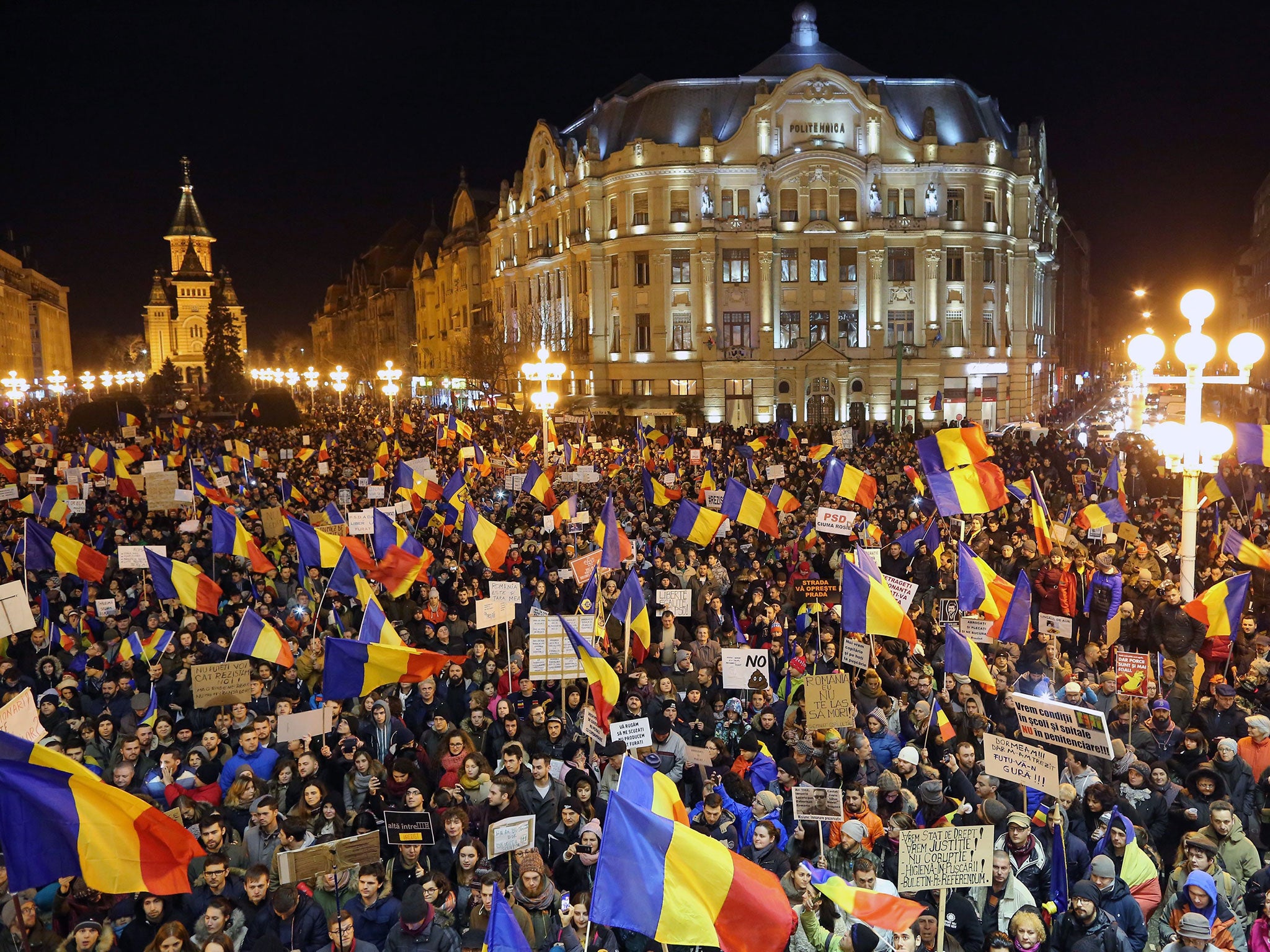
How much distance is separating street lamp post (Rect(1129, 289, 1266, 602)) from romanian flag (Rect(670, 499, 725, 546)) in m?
6.75

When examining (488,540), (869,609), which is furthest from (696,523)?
(869,609)

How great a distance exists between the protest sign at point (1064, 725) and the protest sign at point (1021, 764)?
402 millimetres

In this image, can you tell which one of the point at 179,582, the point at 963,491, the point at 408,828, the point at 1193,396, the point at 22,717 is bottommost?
the point at 408,828

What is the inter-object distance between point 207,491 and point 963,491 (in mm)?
13544

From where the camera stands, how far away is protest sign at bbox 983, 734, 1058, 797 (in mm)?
7812

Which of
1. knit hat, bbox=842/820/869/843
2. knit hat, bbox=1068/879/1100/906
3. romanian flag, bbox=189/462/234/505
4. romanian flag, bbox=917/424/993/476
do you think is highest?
romanian flag, bbox=917/424/993/476

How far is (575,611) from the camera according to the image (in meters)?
16.5

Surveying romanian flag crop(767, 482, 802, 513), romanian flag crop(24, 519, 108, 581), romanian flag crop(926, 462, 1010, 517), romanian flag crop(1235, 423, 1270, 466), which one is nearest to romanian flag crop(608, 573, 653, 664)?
romanian flag crop(926, 462, 1010, 517)

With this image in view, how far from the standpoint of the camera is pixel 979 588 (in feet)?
40.8

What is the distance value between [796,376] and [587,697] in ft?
145

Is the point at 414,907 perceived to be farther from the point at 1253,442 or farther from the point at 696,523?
the point at 1253,442

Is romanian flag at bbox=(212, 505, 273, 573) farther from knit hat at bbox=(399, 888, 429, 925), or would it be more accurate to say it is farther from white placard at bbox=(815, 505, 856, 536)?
knit hat at bbox=(399, 888, 429, 925)

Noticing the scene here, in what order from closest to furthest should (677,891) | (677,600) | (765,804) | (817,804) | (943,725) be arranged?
1. (677,891)
2. (817,804)
3. (765,804)
4. (943,725)
5. (677,600)

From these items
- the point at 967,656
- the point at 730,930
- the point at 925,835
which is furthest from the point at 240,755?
the point at 967,656
